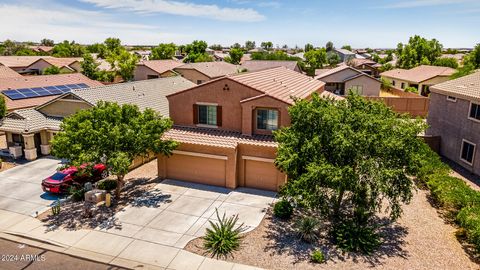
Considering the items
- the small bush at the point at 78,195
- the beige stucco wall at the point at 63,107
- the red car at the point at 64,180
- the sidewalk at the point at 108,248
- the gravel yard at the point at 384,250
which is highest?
the beige stucco wall at the point at 63,107

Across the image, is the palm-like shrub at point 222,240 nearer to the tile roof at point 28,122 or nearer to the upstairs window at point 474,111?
the tile roof at point 28,122

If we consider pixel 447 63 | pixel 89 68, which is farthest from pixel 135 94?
pixel 447 63

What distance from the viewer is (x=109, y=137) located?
57.0ft

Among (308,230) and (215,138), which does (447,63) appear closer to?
(215,138)

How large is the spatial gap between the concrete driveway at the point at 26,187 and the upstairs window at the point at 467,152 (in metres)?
27.4

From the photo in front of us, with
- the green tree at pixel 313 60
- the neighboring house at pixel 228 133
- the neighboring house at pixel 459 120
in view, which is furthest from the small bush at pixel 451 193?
the green tree at pixel 313 60

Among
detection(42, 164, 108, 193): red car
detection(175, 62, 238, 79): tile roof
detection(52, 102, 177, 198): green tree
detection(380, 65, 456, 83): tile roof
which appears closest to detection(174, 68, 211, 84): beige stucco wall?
detection(175, 62, 238, 79): tile roof

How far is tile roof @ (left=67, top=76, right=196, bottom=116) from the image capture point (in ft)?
92.7

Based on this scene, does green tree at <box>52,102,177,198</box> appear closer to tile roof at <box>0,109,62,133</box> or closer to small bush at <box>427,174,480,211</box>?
tile roof at <box>0,109,62,133</box>

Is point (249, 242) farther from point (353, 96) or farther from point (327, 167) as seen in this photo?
point (353, 96)

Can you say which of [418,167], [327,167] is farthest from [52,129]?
[418,167]

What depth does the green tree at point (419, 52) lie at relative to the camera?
73438mm

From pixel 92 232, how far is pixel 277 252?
28.8ft

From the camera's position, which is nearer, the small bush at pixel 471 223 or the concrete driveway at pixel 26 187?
the small bush at pixel 471 223
